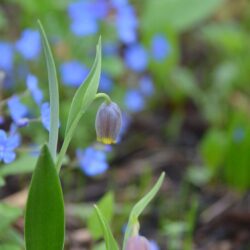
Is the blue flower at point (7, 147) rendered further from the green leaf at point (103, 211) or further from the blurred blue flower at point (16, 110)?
the green leaf at point (103, 211)

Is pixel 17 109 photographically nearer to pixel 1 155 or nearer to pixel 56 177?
pixel 1 155

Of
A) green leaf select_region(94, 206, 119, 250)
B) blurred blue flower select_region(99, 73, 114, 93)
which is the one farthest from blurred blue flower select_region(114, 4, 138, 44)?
green leaf select_region(94, 206, 119, 250)

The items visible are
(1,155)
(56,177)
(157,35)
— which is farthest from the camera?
(157,35)

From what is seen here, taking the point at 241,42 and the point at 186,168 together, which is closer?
the point at 186,168

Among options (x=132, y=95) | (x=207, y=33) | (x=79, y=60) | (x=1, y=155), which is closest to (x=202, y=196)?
(x=132, y=95)

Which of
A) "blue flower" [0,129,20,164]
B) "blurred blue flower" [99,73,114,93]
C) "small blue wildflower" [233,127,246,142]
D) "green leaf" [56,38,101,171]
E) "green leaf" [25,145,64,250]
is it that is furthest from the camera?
"blurred blue flower" [99,73,114,93]

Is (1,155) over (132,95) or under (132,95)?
over

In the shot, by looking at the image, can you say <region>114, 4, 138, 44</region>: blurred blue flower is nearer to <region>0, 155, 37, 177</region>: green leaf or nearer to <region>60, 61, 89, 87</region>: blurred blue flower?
<region>60, 61, 89, 87</region>: blurred blue flower

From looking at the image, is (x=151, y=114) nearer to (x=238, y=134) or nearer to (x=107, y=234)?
(x=238, y=134)
